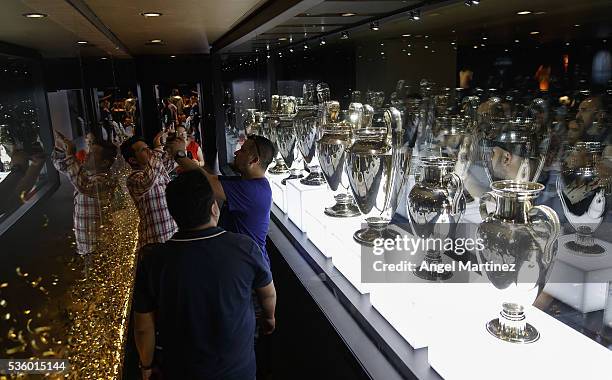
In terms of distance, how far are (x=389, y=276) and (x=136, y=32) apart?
3.27 meters

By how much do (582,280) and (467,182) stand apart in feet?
1.93

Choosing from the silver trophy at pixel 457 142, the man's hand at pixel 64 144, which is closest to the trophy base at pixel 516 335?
the silver trophy at pixel 457 142

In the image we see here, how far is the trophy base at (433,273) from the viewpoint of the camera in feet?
4.24

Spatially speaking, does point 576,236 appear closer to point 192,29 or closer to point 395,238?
point 395,238

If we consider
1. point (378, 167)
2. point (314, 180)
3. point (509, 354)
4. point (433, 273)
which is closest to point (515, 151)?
point (378, 167)

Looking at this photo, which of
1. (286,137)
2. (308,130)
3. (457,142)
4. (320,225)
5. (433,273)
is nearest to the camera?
(433,273)

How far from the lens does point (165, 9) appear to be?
2688mm

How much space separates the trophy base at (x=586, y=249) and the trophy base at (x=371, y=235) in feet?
1.72

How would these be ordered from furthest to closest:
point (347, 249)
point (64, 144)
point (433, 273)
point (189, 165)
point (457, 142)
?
point (189, 165)
point (457, 142)
point (64, 144)
point (347, 249)
point (433, 273)

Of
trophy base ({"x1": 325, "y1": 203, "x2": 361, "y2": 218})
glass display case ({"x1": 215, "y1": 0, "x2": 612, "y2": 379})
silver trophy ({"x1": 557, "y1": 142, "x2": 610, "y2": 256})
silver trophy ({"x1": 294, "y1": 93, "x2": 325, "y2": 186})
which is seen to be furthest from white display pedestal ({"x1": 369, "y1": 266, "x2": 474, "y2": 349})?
silver trophy ({"x1": 294, "y1": 93, "x2": 325, "y2": 186})

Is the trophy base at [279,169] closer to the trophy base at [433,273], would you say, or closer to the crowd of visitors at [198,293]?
the crowd of visitors at [198,293]

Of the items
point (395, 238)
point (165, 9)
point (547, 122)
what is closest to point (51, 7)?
point (165, 9)

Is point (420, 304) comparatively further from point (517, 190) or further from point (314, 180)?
point (314, 180)

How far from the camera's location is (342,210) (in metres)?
1.96
